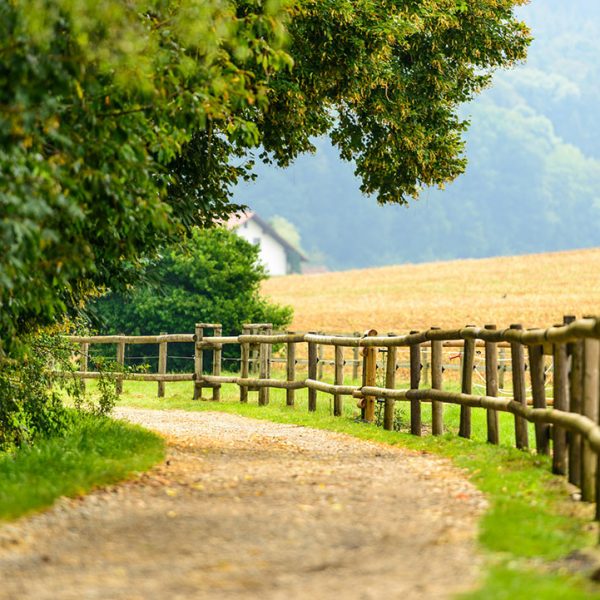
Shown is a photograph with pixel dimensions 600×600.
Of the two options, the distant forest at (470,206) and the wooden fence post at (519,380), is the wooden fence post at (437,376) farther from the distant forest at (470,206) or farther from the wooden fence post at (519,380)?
the distant forest at (470,206)

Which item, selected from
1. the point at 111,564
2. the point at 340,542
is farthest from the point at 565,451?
the point at 111,564

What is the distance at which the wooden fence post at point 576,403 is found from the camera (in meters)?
9.43

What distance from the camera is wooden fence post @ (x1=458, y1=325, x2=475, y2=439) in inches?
540

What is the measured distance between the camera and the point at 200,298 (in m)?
31.8

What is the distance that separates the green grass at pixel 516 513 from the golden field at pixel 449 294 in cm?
3267

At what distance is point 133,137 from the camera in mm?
9180

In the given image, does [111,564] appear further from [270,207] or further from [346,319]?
[270,207]

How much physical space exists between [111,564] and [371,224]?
170112 millimetres

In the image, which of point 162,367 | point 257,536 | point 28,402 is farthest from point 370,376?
point 257,536

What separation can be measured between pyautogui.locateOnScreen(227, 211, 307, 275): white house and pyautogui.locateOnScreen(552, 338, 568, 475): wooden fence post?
99871mm

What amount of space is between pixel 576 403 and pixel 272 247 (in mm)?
106548

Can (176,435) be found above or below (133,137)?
below

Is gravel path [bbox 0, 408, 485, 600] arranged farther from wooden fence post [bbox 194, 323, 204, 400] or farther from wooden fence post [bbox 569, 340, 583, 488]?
wooden fence post [bbox 194, 323, 204, 400]

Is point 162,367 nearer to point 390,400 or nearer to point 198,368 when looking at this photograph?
point 198,368
